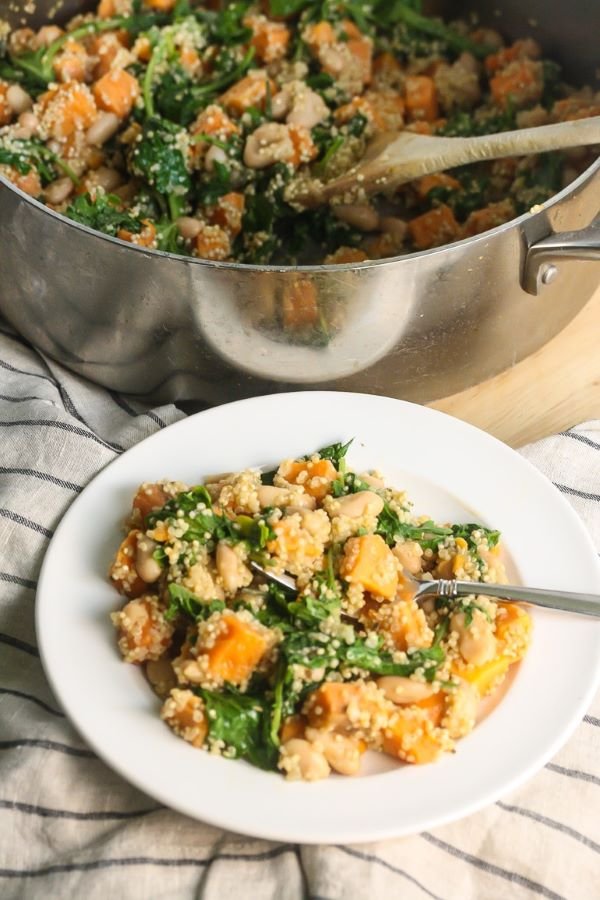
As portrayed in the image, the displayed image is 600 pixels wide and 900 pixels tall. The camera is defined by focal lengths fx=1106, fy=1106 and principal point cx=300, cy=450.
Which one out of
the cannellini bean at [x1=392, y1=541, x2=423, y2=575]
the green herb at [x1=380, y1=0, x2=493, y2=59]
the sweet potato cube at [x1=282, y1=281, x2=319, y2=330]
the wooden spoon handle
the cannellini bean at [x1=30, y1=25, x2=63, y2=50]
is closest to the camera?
the cannellini bean at [x1=392, y1=541, x2=423, y2=575]

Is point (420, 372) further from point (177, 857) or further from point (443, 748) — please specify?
→ point (177, 857)

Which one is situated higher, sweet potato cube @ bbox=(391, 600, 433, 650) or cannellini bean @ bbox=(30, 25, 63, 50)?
cannellini bean @ bbox=(30, 25, 63, 50)

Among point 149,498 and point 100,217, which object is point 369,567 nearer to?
point 149,498

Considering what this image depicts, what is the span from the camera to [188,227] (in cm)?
196

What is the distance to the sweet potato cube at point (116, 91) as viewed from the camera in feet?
6.88

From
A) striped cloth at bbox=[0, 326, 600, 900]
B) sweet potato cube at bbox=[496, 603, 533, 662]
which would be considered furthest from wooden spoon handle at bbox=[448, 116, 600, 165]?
striped cloth at bbox=[0, 326, 600, 900]

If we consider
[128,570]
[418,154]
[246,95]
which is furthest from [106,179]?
[128,570]

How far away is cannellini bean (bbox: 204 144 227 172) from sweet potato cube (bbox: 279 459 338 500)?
28.4 inches

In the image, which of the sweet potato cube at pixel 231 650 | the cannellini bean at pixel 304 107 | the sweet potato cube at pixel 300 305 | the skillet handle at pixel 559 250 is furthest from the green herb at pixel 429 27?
the sweet potato cube at pixel 231 650

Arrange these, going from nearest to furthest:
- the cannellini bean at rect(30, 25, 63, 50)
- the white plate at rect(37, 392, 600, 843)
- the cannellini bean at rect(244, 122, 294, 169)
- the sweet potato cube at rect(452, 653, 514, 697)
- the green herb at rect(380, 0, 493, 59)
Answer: the white plate at rect(37, 392, 600, 843) → the sweet potato cube at rect(452, 653, 514, 697) → the cannellini bean at rect(244, 122, 294, 169) → the cannellini bean at rect(30, 25, 63, 50) → the green herb at rect(380, 0, 493, 59)

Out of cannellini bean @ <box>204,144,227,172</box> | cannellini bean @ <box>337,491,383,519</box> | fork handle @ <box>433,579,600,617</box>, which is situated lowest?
fork handle @ <box>433,579,600,617</box>

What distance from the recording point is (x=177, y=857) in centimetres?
137

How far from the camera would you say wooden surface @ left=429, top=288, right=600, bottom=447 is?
6.32 feet

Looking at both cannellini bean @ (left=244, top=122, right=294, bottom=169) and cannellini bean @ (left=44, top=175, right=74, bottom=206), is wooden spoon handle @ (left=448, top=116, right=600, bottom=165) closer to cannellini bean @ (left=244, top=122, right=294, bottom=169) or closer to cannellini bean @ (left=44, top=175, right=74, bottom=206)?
cannellini bean @ (left=244, top=122, right=294, bottom=169)
